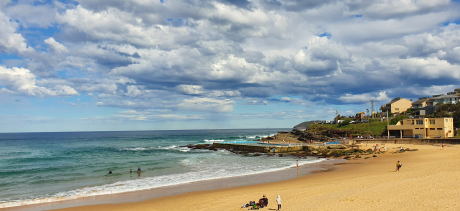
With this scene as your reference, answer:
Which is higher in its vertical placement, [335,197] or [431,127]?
[431,127]

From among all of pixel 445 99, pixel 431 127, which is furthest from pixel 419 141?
pixel 445 99

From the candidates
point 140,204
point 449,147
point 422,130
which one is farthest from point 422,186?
point 422,130

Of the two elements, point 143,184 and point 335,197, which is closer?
point 335,197

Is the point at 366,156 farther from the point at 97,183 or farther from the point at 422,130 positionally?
the point at 97,183

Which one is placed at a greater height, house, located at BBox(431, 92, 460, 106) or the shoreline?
house, located at BBox(431, 92, 460, 106)

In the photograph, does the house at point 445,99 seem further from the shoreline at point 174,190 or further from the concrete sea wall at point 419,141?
the shoreline at point 174,190

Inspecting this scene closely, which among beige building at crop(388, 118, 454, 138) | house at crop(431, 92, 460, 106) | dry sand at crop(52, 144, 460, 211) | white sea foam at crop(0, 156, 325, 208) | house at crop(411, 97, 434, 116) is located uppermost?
house at crop(431, 92, 460, 106)

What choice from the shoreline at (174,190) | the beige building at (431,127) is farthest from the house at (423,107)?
the shoreline at (174,190)

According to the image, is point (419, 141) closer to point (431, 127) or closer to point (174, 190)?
point (431, 127)

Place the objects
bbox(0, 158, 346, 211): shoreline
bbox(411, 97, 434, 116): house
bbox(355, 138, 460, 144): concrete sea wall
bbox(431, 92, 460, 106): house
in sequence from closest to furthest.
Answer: bbox(0, 158, 346, 211): shoreline → bbox(355, 138, 460, 144): concrete sea wall → bbox(411, 97, 434, 116): house → bbox(431, 92, 460, 106): house

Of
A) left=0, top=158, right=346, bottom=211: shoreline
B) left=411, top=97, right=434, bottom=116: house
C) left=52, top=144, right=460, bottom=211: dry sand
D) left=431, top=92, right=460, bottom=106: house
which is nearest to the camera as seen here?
left=52, top=144, right=460, bottom=211: dry sand

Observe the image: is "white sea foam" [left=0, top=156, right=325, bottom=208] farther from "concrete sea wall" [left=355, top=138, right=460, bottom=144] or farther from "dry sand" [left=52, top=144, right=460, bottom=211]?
"concrete sea wall" [left=355, top=138, right=460, bottom=144]

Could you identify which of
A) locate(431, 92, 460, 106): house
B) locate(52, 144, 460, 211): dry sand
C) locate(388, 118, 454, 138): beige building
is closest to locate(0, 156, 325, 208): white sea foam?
locate(52, 144, 460, 211): dry sand

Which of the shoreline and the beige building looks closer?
the shoreline
